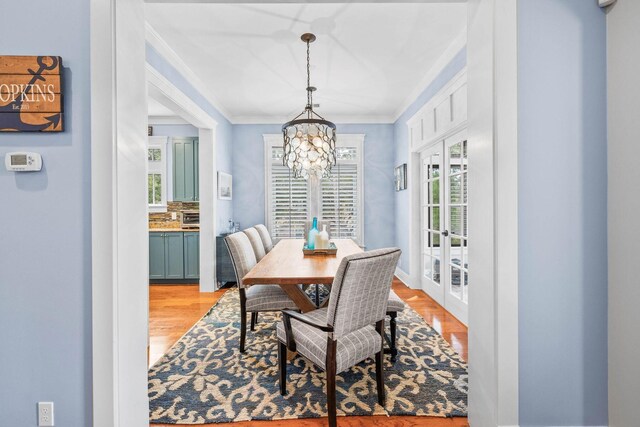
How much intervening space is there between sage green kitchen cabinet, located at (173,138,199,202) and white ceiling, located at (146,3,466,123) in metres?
1.09

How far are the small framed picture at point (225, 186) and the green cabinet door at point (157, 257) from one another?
1107mm

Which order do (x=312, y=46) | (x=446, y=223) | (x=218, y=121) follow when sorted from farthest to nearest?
(x=218, y=121)
(x=446, y=223)
(x=312, y=46)

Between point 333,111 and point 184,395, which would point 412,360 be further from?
point 333,111

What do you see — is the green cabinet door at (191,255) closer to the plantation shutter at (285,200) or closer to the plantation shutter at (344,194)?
the plantation shutter at (285,200)

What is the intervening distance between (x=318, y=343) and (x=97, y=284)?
110 cm

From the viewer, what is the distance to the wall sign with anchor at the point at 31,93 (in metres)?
1.33

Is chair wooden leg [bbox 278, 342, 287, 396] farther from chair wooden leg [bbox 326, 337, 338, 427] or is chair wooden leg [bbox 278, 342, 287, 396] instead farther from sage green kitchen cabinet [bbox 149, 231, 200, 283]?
sage green kitchen cabinet [bbox 149, 231, 200, 283]

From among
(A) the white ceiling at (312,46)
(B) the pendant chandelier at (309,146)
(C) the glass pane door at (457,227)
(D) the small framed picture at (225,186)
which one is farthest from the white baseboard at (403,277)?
(D) the small framed picture at (225,186)

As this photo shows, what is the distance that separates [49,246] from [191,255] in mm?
3676

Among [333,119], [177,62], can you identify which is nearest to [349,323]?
[177,62]

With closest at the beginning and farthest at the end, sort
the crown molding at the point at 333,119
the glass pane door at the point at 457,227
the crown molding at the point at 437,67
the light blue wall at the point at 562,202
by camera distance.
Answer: the light blue wall at the point at 562,202, the crown molding at the point at 437,67, the glass pane door at the point at 457,227, the crown molding at the point at 333,119

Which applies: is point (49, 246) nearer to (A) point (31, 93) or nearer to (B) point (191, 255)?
(A) point (31, 93)

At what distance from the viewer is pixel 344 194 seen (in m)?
5.59

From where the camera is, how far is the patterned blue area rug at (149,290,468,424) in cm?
187
